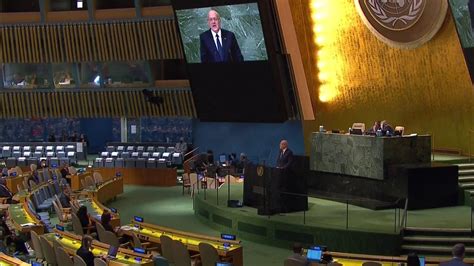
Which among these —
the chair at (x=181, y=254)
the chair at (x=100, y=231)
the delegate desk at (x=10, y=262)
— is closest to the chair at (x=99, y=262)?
the delegate desk at (x=10, y=262)

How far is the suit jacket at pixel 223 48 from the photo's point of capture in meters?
23.5

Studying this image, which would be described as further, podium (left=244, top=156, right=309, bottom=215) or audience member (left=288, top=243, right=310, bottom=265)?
podium (left=244, top=156, right=309, bottom=215)

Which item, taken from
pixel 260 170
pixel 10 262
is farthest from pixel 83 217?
pixel 10 262

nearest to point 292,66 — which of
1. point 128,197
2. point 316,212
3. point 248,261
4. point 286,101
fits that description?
point 286,101

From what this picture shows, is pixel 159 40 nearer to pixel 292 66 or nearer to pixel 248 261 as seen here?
pixel 292 66

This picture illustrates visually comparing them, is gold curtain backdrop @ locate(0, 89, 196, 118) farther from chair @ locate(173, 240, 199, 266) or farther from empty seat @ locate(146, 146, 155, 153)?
chair @ locate(173, 240, 199, 266)

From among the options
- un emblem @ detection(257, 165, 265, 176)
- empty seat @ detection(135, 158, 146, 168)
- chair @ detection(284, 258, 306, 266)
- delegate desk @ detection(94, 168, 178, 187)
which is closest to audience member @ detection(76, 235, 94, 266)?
chair @ detection(284, 258, 306, 266)

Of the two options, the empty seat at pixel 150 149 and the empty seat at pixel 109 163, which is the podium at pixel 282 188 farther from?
the empty seat at pixel 150 149

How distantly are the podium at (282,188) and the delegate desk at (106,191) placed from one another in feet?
16.5

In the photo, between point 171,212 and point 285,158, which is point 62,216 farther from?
point 285,158

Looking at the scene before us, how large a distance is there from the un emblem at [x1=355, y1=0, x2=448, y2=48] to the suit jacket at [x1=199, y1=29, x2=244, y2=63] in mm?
4497

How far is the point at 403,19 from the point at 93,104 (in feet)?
45.2

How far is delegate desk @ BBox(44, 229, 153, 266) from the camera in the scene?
1010cm

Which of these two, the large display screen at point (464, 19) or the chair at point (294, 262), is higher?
the large display screen at point (464, 19)
